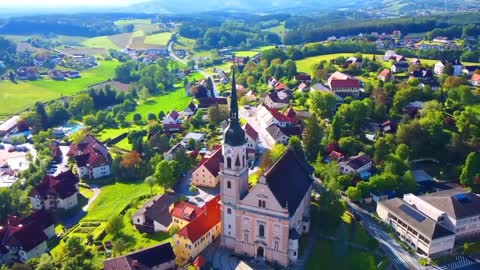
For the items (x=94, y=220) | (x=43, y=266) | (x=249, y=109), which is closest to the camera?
(x=43, y=266)

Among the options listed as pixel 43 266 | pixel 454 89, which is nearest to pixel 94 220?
pixel 43 266

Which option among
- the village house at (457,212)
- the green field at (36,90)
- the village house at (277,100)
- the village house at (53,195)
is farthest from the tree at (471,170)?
the green field at (36,90)

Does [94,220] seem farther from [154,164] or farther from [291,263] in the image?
[291,263]

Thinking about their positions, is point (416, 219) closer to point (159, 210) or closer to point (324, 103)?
point (159, 210)

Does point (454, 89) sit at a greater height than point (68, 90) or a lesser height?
greater

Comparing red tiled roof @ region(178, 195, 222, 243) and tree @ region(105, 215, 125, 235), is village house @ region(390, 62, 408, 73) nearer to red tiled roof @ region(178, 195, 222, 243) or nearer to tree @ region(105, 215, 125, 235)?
red tiled roof @ region(178, 195, 222, 243)

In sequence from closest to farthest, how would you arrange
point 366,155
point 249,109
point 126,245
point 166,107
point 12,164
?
point 126,245, point 366,155, point 12,164, point 249,109, point 166,107
